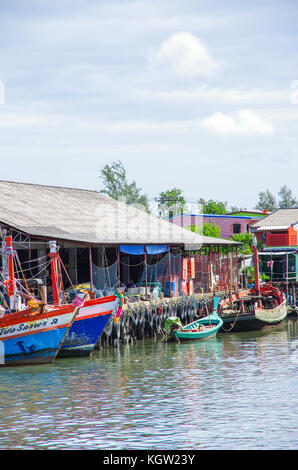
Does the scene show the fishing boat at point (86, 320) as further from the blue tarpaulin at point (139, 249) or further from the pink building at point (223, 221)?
the pink building at point (223, 221)

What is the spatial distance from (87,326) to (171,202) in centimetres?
6006

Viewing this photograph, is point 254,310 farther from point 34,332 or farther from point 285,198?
point 285,198

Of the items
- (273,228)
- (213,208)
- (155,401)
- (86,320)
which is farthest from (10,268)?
(213,208)

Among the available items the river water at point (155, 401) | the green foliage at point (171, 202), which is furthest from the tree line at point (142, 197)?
the river water at point (155, 401)

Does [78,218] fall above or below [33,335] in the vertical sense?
above

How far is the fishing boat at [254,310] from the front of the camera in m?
38.5

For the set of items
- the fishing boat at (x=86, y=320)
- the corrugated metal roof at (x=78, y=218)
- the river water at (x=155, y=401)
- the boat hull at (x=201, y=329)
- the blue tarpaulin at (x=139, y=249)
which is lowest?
the river water at (x=155, y=401)

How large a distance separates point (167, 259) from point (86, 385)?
63.6 feet

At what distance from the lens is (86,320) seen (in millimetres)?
27766

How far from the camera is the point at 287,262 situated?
51969mm

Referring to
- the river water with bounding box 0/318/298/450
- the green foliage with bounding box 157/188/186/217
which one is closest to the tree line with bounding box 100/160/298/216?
the green foliage with bounding box 157/188/186/217

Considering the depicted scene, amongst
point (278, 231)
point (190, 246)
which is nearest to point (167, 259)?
point (190, 246)

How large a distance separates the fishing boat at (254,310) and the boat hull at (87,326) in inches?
469

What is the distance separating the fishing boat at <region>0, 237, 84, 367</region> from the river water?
638 millimetres
